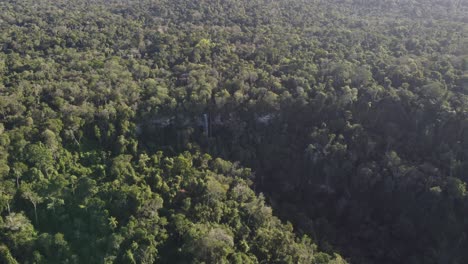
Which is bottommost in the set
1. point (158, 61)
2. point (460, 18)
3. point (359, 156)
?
point (359, 156)

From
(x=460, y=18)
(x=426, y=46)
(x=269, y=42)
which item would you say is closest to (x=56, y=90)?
(x=269, y=42)

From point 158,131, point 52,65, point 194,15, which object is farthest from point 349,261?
point 194,15

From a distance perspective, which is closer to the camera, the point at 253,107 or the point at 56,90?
the point at 56,90

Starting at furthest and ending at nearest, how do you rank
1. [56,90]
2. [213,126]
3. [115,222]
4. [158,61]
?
[158,61]
[213,126]
[56,90]
[115,222]

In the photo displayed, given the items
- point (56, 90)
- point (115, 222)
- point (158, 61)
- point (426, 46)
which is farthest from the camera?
point (426, 46)

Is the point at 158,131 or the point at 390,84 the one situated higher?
the point at 390,84

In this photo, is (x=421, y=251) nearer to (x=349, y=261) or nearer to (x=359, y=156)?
(x=349, y=261)

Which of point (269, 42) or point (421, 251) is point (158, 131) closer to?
point (269, 42)
